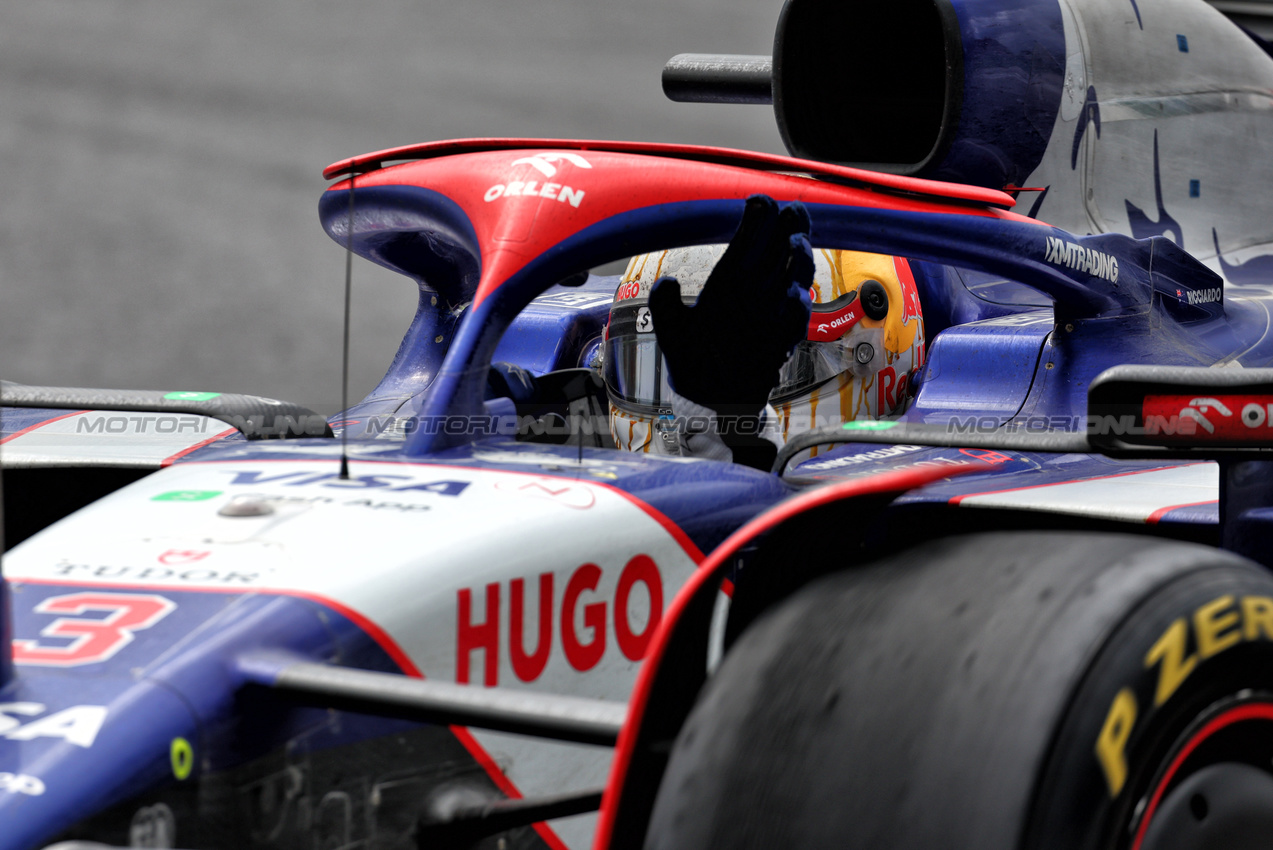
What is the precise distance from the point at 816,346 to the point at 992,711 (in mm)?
1493

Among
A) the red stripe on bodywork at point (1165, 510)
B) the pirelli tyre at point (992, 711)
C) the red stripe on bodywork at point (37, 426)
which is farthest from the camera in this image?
the red stripe on bodywork at point (37, 426)

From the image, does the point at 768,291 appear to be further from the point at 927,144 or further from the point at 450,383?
the point at 927,144

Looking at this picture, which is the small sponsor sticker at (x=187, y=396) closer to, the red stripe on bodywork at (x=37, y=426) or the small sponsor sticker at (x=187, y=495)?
the red stripe on bodywork at (x=37, y=426)

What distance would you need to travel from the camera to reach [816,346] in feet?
7.26

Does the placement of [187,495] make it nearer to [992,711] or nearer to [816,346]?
[992,711]

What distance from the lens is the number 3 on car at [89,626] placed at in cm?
95

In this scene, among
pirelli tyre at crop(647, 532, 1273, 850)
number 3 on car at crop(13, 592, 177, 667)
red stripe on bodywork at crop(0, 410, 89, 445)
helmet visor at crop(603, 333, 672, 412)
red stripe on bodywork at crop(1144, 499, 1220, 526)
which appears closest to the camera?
pirelli tyre at crop(647, 532, 1273, 850)

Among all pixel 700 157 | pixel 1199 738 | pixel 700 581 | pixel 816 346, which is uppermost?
pixel 700 157

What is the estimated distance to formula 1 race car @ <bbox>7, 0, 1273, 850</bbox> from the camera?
0.77m

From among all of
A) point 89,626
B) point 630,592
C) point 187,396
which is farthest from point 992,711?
point 187,396

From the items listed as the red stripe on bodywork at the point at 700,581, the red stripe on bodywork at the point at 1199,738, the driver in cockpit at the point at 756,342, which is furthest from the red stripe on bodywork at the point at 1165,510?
the red stripe on bodywork at the point at 700,581

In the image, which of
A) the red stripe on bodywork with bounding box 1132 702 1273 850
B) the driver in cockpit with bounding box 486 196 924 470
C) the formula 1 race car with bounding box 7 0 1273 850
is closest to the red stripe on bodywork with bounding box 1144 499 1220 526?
the formula 1 race car with bounding box 7 0 1273 850

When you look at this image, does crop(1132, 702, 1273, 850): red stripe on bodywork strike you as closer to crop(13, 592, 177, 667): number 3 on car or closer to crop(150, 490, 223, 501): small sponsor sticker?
crop(13, 592, 177, 667): number 3 on car

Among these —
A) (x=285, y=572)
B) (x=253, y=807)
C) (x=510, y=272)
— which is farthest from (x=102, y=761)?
(x=510, y=272)
